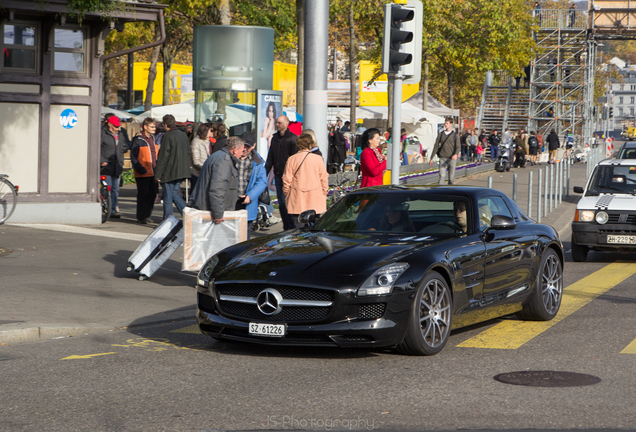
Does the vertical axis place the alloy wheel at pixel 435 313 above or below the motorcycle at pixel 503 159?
below

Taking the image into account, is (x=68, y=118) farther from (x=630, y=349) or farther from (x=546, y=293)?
(x=630, y=349)

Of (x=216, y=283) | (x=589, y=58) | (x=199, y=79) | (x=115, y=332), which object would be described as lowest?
(x=115, y=332)

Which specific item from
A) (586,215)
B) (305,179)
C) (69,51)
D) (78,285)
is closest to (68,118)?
(69,51)

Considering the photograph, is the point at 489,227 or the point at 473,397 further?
the point at 489,227

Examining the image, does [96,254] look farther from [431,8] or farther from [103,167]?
[431,8]

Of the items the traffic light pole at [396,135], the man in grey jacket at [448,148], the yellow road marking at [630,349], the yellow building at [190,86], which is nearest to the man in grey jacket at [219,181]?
the traffic light pole at [396,135]

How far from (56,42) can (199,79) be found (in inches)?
125

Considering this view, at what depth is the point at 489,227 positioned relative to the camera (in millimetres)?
8078

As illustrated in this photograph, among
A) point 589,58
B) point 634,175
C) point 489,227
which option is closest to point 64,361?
point 489,227

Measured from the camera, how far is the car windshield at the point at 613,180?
576 inches

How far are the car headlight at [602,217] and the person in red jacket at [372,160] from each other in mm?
3258

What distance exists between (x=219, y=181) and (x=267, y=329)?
382 cm

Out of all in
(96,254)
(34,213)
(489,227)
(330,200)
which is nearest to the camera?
Result: (489,227)

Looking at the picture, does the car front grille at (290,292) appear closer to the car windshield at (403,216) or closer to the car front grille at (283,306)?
the car front grille at (283,306)
